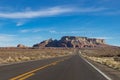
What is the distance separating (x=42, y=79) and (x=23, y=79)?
2.86 feet

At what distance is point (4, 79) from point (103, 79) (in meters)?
4.66

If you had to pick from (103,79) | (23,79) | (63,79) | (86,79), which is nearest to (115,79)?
(103,79)

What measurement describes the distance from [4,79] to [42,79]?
173cm

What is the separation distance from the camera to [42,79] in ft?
42.4

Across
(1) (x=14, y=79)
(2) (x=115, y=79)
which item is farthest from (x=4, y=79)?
(2) (x=115, y=79)

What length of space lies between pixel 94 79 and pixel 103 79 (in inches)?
17.0

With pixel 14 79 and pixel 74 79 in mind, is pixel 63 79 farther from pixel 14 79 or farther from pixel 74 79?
pixel 14 79

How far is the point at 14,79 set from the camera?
1280cm

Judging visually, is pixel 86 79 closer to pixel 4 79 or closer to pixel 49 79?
pixel 49 79

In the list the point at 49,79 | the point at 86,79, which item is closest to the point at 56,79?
the point at 49,79

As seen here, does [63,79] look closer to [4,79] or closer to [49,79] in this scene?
[49,79]

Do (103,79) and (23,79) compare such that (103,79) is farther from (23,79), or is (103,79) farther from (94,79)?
(23,79)

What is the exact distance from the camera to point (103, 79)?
13.5 metres

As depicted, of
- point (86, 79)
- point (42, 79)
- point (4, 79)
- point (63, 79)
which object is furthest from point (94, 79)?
point (4, 79)
